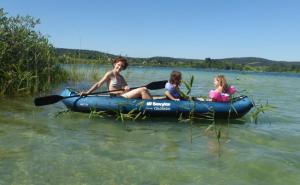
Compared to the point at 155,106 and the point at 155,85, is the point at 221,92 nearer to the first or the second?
the point at 155,85

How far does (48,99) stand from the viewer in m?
9.16

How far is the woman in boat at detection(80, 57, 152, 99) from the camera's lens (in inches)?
357

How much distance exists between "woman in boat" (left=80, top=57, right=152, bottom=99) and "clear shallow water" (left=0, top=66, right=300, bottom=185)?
0.59 metres

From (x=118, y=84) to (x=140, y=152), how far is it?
3539mm

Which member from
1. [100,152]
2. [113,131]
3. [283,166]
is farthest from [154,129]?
[283,166]

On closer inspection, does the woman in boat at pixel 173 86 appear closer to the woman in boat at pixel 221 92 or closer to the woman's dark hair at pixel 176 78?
the woman's dark hair at pixel 176 78

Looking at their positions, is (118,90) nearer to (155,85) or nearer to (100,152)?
(155,85)

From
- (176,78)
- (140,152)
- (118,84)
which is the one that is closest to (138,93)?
(118,84)

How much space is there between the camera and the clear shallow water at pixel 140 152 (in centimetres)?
504

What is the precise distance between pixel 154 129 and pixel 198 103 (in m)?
1.16

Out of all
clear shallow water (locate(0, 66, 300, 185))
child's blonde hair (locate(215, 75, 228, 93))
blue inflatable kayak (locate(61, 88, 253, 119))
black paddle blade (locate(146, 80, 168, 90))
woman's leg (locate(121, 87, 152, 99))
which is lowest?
clear shallow water (locate(0, 66, 300, 185))

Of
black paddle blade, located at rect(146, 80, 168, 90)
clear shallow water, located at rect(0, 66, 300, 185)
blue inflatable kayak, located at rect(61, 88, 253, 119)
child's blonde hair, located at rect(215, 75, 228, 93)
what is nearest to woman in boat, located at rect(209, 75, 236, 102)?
child's blonde hair, located at rect(215, 75, 228, 93)

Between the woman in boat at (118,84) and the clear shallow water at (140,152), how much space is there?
0.59 metres

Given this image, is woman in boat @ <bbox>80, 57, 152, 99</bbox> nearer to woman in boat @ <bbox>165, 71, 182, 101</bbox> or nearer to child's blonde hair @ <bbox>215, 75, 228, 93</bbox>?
woman in boat @ <bbox>165, 71, 182, 101</bbox>
